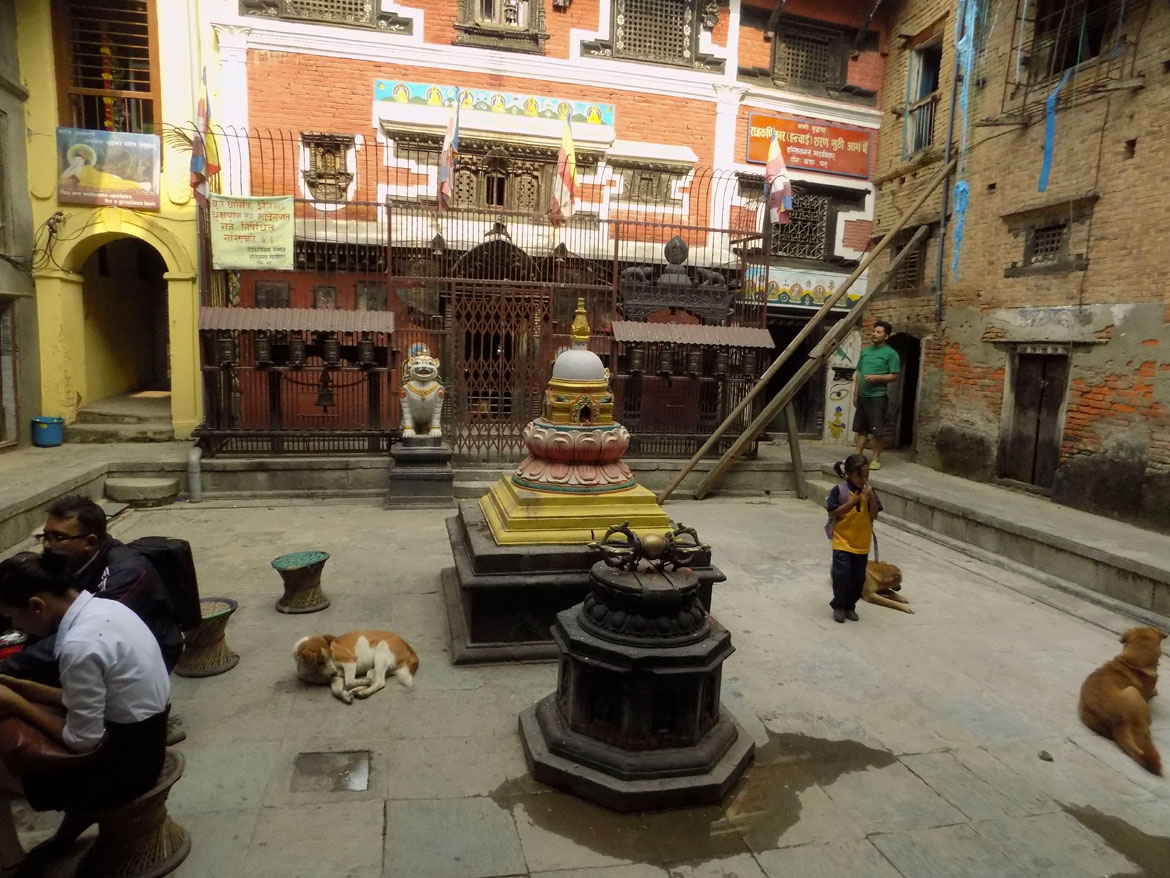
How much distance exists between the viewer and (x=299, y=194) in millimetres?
11898

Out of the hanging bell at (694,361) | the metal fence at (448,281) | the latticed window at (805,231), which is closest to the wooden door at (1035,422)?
the metal fence at (448,281)

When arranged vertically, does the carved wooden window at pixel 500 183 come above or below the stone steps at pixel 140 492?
above

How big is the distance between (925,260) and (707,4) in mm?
6134

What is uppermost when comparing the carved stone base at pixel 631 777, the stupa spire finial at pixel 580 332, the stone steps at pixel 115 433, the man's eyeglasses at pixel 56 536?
the stupa spire finial at pixel 580 332

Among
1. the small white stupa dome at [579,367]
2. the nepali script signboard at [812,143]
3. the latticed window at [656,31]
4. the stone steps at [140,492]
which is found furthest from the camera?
the nepali script signboard at [812,143]

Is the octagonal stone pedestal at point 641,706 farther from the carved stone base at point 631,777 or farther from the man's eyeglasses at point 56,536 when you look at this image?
the man's eyeglasses at point 56,536

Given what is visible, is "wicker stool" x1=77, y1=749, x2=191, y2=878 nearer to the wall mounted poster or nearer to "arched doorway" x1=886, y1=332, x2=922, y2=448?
the wall mounted poster

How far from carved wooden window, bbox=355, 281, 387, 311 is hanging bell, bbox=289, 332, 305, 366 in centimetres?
202

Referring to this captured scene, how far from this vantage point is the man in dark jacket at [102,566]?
10.7 ft

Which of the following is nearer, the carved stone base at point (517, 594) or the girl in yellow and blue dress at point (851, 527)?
the carved stone base at point (517, 594)

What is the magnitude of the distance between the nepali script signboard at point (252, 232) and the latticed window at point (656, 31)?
6.81 meters

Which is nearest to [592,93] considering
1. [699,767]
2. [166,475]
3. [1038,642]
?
[166,475]

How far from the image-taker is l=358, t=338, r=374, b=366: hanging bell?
32.9ft

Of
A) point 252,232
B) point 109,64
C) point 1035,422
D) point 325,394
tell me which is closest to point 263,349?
point 325,394
